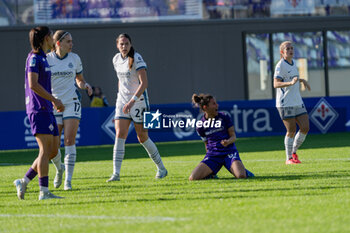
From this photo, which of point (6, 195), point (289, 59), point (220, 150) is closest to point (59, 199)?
point (6, 195)

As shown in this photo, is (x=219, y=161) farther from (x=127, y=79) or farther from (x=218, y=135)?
(x=127, y=79)

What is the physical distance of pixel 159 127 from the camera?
72.6 feet

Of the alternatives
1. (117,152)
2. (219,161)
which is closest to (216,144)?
(219,161)

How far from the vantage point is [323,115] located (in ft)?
73.7

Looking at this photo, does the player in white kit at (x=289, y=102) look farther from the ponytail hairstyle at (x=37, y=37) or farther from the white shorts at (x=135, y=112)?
the ponytail hairstyle at (x=37, y=37)

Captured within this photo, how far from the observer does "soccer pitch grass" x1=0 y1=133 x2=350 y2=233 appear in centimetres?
658

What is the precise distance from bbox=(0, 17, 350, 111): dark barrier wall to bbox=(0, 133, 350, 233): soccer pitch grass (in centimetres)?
1277

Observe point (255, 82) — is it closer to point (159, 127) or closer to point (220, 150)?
point (159, 127)

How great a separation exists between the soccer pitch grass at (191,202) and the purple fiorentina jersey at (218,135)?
0.40 meters

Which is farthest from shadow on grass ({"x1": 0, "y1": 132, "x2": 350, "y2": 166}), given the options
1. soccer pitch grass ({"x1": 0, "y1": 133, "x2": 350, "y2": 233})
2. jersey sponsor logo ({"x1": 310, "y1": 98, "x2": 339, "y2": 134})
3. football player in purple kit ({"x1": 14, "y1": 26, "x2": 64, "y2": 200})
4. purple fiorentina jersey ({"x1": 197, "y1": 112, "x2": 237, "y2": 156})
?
football player in purple kit ({"x1": 14, "y1": 26, "x2": 64, "y2": 200})

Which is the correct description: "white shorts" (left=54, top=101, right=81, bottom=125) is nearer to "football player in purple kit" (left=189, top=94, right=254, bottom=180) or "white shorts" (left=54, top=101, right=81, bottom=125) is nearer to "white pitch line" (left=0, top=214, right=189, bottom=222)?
"football player in purple kit" (left=189, top=94, right=254, bottom=180)

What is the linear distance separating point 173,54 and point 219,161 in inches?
667

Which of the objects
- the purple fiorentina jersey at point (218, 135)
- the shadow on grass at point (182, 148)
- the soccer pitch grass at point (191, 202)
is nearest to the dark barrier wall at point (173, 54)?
the shadow on grass at point (182, 148)

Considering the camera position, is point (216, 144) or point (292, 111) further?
point (292, 111)
